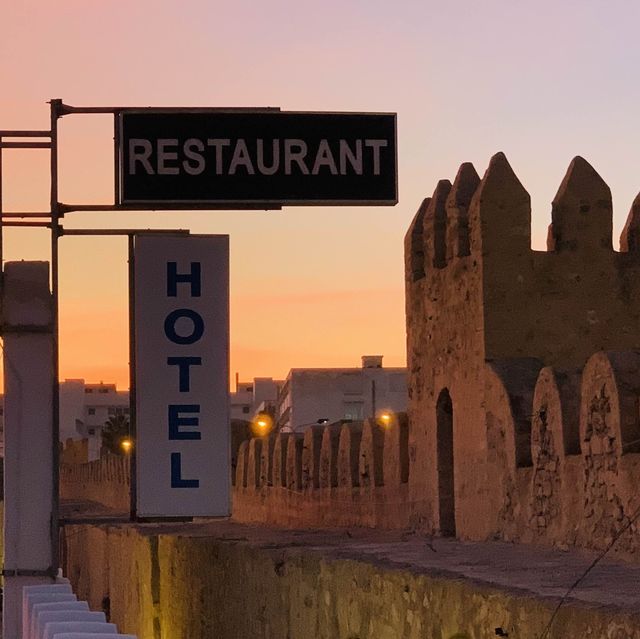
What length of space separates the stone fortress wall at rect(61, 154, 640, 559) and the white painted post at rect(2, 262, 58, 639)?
10.9ft

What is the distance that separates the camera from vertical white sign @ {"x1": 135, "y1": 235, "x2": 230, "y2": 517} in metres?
10.4

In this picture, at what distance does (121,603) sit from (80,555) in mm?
7474

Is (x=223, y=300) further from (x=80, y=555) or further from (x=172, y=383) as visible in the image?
(x=80, y=555)

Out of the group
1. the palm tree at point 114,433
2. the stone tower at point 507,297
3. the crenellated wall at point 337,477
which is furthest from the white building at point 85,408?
the stone tower at point 507,297

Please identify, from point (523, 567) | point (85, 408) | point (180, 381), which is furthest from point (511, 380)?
point (85, 408)

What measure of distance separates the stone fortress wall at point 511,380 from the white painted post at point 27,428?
10.9 feet

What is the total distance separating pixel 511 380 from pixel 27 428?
15.7ft

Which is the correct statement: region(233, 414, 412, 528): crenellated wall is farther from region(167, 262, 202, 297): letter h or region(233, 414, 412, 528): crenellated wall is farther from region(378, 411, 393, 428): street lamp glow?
region(167, 262, 202, 297): letter h

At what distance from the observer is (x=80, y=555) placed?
79.2 ft

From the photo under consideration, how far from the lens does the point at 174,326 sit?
10422mm

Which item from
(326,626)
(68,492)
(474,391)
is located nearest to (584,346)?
(474,391)

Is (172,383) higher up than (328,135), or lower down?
lower down

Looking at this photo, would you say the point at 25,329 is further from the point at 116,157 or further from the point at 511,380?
the point at 511,380

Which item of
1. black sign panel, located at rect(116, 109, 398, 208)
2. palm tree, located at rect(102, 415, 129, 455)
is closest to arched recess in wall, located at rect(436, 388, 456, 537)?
black sign panel, located at rect(116, 109, 398, 208)
